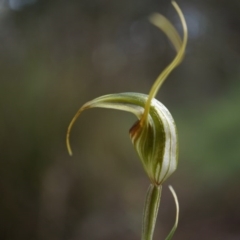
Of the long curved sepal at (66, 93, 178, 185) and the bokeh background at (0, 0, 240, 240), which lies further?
the bokeh background at (0, 0, 240, 240)

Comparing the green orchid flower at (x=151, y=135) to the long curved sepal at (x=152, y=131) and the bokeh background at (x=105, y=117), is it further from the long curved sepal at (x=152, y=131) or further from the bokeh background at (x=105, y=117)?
the bokeh background at (x=105, y=117)

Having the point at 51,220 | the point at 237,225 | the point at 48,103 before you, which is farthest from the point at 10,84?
the point at 237,225

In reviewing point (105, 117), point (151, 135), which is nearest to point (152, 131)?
point (151, 135)

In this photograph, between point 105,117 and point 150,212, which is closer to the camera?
point 150,212

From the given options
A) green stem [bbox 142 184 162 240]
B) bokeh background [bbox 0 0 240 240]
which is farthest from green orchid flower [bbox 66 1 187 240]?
bokeh background [bbox 0 0 240 240]

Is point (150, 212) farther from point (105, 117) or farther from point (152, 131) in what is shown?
point (105, 117)

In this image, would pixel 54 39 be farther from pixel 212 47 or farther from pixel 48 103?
pixel 212 47

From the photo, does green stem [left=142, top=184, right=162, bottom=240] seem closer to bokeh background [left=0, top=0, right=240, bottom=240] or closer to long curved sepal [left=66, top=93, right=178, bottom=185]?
long curved sepal [left=66, top=93, right=178, bottom=185]

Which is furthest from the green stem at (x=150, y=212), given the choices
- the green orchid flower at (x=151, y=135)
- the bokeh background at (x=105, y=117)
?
the bokeh background at (x=105, y=117)
